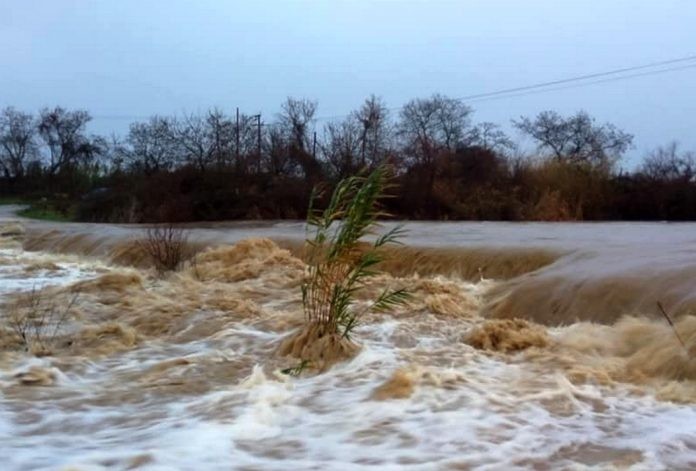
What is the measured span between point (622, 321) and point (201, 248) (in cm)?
1249

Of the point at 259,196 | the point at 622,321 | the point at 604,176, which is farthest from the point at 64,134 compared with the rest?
the point at 622,321

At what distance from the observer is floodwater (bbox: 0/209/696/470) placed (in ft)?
16.7

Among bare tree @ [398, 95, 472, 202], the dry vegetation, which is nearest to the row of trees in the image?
bare tree @ [398, 95, 472, 202]

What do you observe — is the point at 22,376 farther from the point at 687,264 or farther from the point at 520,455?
the point at 687,264

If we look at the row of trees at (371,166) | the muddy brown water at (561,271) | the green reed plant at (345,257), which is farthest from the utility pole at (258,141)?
the green reed plant at (345,257)

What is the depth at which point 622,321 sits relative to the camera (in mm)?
8617

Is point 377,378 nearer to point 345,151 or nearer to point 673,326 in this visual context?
point 673,326

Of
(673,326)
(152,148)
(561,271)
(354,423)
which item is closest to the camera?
(354,423)

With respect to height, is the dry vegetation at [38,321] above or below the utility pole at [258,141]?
below

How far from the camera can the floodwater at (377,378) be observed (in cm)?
510

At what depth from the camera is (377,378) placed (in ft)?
23.0

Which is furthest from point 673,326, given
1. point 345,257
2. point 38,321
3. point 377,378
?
point 38,321

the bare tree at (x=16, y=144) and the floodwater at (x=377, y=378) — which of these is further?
the bare tree at (x=16, y=144)

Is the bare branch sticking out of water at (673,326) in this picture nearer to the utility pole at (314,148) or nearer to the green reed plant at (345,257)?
the green reed plant at (345,257)
